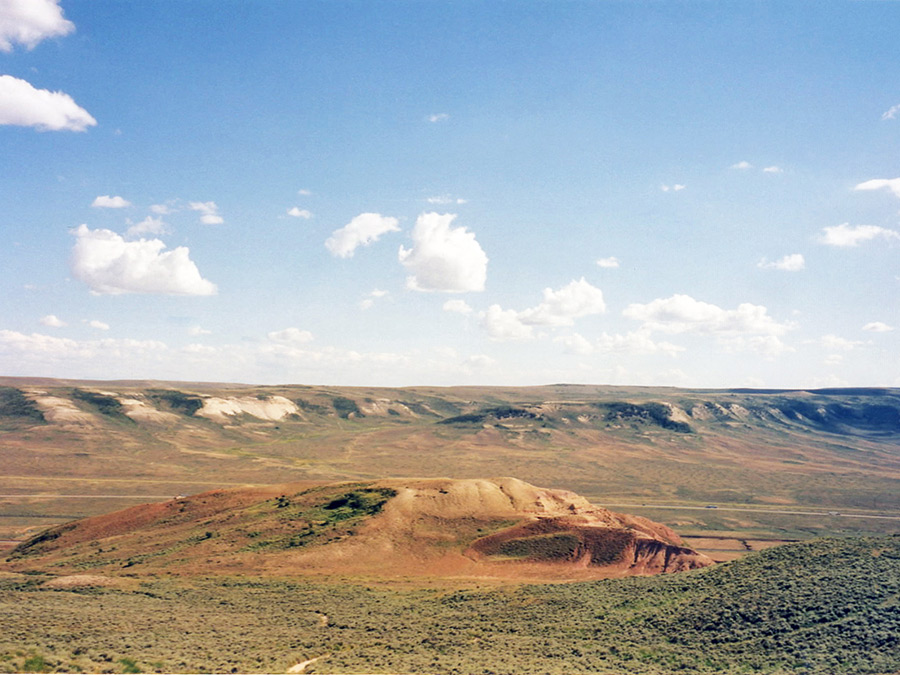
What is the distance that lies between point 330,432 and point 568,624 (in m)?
166

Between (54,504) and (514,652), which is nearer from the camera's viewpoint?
(514,652)

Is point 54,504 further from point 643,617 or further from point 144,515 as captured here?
point 643,617

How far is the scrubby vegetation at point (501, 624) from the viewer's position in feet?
79.8

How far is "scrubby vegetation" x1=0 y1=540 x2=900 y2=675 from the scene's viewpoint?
24328 millimetres

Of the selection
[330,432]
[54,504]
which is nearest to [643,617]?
[54,504]

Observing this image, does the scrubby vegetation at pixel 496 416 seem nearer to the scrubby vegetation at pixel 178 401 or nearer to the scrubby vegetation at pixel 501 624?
the scrubby vegetation at pixel 178 401

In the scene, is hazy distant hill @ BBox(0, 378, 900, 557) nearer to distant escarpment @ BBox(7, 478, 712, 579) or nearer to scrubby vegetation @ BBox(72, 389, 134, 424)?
scrubby vegetation @ BBox(72, 389, 134, 424)

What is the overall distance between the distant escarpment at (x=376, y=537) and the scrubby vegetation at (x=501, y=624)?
6803 millimetres

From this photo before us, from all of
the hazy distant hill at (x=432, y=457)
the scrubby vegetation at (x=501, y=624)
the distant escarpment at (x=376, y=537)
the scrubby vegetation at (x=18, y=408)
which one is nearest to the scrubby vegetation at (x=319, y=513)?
the distant escarpment at (x=376, y=537)

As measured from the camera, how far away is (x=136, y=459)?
127m

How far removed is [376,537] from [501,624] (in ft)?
70.8

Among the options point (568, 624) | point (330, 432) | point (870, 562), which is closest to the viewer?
point (568, 624)

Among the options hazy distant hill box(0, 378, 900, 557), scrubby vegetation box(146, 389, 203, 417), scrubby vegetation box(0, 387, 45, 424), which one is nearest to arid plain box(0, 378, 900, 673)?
hazy distant hill box(0, 378, 900, 557)

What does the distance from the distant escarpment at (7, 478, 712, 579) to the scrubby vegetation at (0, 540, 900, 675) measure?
6.80m
